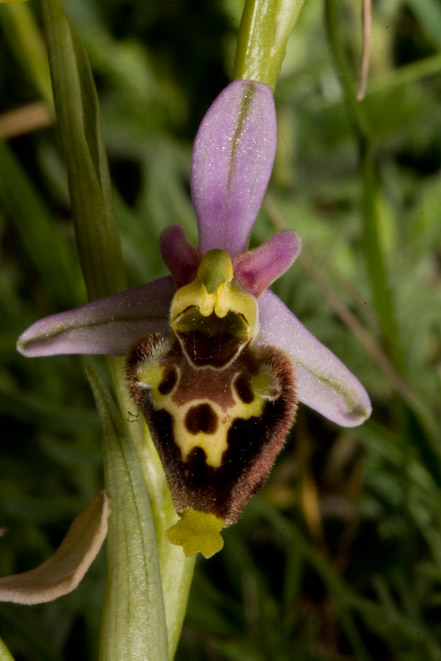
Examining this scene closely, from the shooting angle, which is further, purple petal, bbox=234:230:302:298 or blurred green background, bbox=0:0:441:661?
blurred green background, bbox=0:0:441:661

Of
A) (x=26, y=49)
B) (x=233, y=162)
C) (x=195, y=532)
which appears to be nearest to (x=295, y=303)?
(x=26, y=49)

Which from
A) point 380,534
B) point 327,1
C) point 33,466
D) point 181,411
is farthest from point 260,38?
point 33,466

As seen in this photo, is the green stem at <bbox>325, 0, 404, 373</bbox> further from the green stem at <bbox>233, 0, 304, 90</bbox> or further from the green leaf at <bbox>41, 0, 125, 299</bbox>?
the green leaf at <bbox>41, 0, 125, 299</bbox>

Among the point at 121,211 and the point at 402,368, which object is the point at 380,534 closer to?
the point at 402,368

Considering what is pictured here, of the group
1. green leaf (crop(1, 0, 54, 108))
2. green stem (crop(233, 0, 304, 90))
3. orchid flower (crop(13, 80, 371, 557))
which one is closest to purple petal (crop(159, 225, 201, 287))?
orchid flower (crop(13, 80, 371, 557))

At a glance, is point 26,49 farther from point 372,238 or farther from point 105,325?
point 105,325

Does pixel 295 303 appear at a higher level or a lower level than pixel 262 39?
higher

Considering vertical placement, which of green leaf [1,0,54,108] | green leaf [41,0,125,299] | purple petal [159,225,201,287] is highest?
green leaf [1,0,54,108]
